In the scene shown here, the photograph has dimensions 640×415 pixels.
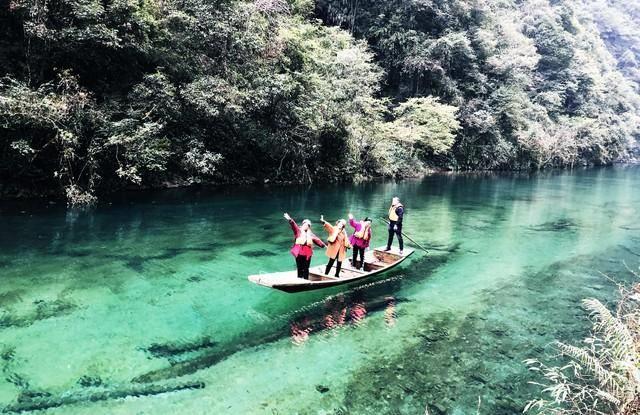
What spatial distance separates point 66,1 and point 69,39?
57.2 inches

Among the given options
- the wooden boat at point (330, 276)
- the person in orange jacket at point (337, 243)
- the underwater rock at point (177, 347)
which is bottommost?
the underwater rock at point (177, 347)

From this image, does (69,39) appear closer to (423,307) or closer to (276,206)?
(276,206)

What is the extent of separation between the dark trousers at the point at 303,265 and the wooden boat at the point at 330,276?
161mm

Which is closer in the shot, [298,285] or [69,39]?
[298,285]

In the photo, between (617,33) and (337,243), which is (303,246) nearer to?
(337,243)

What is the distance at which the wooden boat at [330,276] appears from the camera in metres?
10.3

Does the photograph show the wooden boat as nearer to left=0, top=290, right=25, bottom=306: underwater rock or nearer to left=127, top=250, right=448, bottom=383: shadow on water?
left=127, top=250, right=448, bottom=383: shadow on water

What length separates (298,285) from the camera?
10.4m

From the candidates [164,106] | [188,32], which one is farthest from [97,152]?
[188,32]

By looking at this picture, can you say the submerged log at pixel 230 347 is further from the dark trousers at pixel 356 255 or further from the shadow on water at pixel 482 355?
the dark trousers at pixel 356 255

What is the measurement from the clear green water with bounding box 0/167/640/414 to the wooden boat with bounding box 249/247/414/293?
16.4 inches

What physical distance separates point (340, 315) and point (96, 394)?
5.09 metres

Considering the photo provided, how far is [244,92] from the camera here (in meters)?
24.3

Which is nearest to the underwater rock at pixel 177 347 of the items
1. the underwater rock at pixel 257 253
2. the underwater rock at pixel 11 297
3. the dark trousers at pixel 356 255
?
the underwater rock at pixel 11 297
